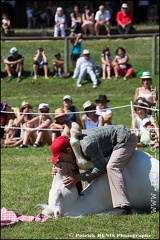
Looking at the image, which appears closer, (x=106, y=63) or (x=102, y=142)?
(x=102, y=142)

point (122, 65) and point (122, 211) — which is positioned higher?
point (122, 65)

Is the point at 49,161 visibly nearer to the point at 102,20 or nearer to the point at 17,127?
the point at 17,127

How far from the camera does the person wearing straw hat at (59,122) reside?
41.8 ft

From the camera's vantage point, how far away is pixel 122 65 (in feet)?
64.0

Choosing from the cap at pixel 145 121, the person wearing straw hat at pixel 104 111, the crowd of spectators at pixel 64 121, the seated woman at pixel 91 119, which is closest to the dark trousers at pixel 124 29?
the crowd of spectators at pixel 64 121

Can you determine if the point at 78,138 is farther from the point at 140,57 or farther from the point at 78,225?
the point at 140,57

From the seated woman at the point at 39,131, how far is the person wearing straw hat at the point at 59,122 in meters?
0.34

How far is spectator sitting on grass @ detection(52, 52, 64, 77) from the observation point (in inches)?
802

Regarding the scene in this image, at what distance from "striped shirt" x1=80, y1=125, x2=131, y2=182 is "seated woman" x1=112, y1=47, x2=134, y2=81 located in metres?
11.1

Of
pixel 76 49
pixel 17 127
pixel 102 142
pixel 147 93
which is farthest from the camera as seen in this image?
pixel 76 49

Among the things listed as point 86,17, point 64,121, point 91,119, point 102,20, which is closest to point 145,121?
point 91,119

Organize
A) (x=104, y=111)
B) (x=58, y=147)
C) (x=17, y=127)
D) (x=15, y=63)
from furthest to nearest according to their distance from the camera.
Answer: (x=15, y=63)
(x=17, y=127)
(x=104, y=111)
(x=58, y=147)

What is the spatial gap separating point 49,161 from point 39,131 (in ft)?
4.44

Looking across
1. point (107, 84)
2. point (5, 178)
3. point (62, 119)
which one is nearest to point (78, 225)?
point (5, 178)
